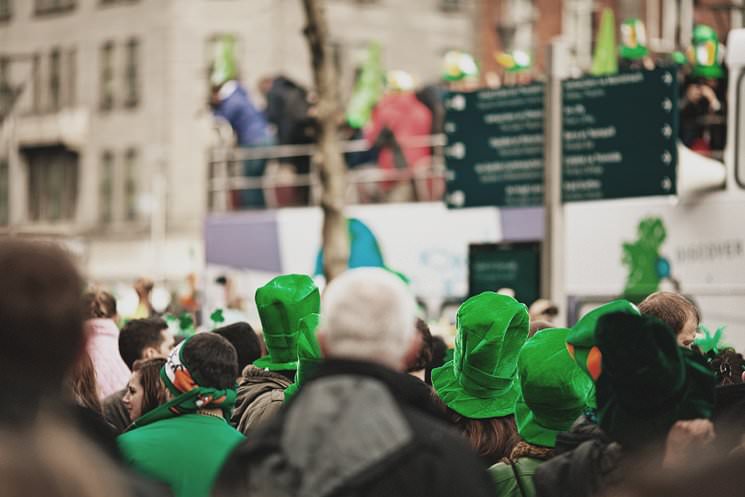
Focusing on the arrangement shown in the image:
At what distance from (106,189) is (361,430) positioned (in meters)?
58.3

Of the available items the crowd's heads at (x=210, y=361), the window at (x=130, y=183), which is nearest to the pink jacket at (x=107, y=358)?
the crowd's heads at (x=210, y=361)

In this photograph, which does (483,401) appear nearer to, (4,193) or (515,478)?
(515,478)

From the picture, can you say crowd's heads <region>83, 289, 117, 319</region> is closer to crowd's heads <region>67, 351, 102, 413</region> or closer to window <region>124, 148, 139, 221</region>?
crowd's heads <region>67, 351, 102, 413</region>

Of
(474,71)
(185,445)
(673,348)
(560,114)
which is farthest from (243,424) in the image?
(474,71)

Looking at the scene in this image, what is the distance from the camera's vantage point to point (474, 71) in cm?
1967

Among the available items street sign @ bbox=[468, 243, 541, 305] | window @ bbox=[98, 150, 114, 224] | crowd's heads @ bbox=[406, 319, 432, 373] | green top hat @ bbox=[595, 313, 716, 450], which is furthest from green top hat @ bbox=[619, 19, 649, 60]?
window @ bbox=[98, 150, 114, 224]

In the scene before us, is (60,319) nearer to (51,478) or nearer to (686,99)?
(51,478)

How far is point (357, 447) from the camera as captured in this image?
434 centimetres

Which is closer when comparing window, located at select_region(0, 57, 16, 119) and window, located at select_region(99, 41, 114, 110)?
window, located at select_region(0, 57, 16, 119)

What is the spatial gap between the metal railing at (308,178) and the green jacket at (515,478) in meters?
13.6

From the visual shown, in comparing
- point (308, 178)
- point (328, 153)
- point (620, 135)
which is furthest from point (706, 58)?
point (308, 178)

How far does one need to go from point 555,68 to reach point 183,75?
147ft

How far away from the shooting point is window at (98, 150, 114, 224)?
6162 centimetres

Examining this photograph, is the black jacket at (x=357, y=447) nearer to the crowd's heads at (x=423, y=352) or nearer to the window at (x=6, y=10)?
the crowd's heads at (x=423, y=352)
